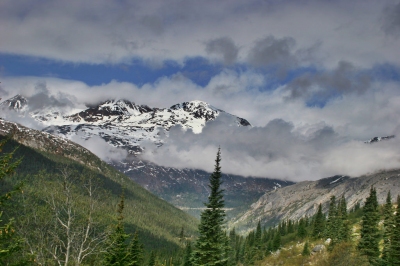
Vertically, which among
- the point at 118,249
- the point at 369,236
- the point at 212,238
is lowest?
the point at 118,249

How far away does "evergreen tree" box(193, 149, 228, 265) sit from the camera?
33031mm

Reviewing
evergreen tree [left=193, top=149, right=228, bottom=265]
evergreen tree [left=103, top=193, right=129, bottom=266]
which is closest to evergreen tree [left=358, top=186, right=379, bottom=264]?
evergreen tree [left=193, top=149, right=228, bottom=265]

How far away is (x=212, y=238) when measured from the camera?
3356cm

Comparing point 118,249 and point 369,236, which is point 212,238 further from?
point 369,236

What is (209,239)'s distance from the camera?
3344cm

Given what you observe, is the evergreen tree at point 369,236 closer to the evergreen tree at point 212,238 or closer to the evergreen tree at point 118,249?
the evergreen tree at point 212,238

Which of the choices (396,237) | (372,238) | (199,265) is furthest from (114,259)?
(372,238)

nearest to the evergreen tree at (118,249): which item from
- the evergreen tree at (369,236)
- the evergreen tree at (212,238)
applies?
the evergreen tree at (212,238)

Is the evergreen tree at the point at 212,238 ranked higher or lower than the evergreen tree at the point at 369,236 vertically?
lower

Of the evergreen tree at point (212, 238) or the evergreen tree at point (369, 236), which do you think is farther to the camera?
the evergreen tree at point (369, 236)

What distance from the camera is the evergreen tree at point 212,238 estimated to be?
108 ft

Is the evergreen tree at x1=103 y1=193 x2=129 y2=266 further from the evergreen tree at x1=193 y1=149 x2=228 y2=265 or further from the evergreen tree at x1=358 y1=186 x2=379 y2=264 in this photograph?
the evergreen tree at x1=358 y1=186 x2=379 y2=264

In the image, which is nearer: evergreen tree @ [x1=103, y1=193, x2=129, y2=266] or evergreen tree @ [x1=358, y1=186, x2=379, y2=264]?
evergreen tree @ [x1=103, y1=193, x2=129, y2=266]

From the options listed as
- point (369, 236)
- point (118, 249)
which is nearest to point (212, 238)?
point (118, 249)
